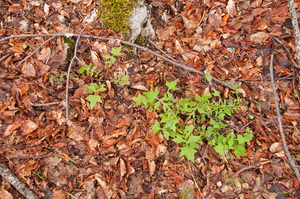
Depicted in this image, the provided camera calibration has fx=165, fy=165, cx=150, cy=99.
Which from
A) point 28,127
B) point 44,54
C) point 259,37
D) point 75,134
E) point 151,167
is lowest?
point 151,167

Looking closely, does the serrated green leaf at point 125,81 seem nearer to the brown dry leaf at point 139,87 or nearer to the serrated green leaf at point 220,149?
the brown dry leaf at point 139,87

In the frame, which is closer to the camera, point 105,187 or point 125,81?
point 105,187

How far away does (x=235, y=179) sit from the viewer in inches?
101

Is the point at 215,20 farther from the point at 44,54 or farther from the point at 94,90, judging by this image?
the point at 44,54

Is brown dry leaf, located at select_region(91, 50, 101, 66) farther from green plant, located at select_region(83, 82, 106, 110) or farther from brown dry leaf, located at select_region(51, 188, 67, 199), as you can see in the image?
brown dry leaf, located at select_region(51, 188, 67, 199)

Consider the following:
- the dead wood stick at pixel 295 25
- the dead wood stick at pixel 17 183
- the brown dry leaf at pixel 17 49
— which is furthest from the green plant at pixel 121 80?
the dead wood stick at pixel 295 25

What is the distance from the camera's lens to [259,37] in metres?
3.16

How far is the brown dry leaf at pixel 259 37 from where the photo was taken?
3.14 metres

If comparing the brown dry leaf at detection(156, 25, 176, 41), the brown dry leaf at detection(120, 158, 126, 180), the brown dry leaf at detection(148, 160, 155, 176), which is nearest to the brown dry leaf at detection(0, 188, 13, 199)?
the brown dry leaf at detection(120, 158, 126, 180)

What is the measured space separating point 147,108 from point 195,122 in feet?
2.72

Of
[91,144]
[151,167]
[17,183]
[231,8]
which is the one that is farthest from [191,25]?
[17,183]

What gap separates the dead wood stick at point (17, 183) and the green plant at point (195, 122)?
174 cm

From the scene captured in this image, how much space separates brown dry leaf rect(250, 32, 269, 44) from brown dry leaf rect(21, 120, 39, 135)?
3.98 m

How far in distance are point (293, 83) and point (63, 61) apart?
13.3ft
